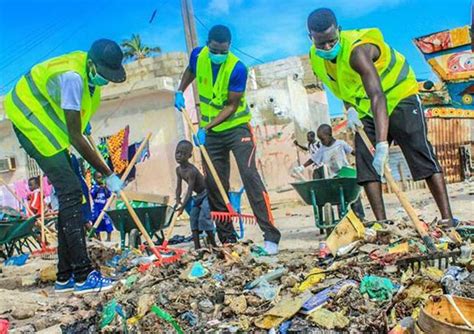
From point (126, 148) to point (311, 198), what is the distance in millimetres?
3944

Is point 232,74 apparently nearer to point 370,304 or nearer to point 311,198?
point 311,198

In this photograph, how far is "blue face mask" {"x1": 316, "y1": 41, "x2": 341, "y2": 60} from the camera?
385cm

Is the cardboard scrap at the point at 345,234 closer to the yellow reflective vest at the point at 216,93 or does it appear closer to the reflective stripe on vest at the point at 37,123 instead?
the yellow reflective vest at the point at 216,93

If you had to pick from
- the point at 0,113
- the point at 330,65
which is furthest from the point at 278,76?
the point at 330,65

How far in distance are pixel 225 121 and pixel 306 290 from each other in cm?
227

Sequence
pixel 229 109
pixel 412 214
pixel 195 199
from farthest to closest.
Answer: pixel 195 199, pixel 229 109, pixel 412 214

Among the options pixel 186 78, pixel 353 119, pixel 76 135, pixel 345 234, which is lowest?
pixel 345 234

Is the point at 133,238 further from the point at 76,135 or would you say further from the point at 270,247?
the point at 76,135

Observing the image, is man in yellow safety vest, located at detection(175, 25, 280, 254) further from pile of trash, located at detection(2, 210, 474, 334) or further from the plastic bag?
the plastic bag

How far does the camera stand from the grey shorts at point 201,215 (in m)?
6.00

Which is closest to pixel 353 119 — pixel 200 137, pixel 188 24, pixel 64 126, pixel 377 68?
pixel 377 68

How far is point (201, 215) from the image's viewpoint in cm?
605

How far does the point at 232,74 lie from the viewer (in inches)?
184

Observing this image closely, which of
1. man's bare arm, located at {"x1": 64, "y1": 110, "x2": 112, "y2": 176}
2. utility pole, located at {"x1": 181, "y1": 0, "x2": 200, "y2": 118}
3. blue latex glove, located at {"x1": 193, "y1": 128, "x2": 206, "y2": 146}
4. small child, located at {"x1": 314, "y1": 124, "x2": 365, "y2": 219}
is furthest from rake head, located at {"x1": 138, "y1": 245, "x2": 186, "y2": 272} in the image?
utility pole, located at {"x1": 181, "y1": 0, "x2": 200, "y2": 118}
